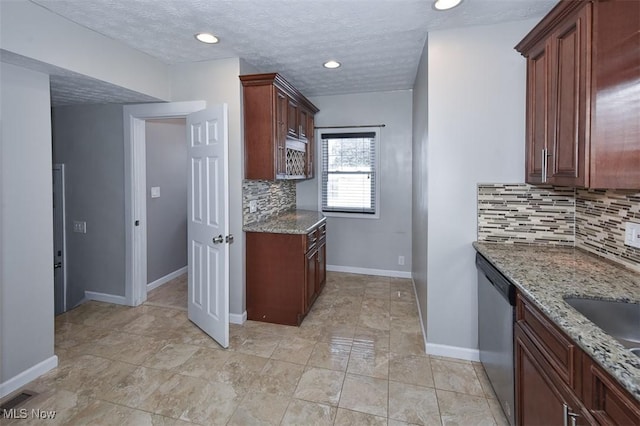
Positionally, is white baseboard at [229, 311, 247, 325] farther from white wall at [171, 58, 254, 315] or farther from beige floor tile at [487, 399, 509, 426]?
beige floor tile at [487, 399, 509, 426]

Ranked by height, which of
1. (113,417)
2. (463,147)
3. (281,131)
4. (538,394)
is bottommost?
(113,417)

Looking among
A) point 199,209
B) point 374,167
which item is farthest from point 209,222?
point 374,167

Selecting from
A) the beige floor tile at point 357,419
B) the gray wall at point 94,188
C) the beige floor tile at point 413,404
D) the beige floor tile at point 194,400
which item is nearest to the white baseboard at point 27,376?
the beige floor tile at point 194,400

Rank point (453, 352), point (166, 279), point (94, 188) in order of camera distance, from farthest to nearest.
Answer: point (166, 279)
point (94, 188)
point (453, 352)

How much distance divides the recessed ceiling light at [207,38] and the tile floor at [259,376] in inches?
102

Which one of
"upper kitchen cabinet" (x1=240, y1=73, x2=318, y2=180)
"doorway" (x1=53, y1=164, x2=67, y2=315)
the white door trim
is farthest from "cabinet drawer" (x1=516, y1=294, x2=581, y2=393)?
"doorway" (x1=53, y1=164, x2=67, y2=315)

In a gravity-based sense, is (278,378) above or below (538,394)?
below

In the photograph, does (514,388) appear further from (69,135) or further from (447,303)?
(69,135)

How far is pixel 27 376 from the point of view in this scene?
222 centimetres

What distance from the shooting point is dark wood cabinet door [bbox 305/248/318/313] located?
10.3 feet

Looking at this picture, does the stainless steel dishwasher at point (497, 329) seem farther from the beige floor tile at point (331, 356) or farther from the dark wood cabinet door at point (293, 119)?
the dark wood cabinet door at point (293, 119)

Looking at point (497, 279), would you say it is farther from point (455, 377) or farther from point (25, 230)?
point (25, 230)

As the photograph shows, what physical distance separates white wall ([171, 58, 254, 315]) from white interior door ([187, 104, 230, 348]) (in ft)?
0.90

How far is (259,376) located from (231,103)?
94.4 inches
